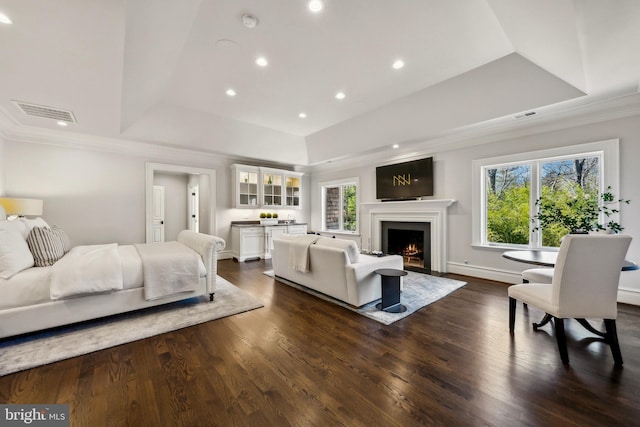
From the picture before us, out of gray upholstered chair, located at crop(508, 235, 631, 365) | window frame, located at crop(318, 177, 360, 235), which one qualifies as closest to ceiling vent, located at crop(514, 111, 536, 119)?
gray upholstered chair, located at crop(508, 235, 631, 365)

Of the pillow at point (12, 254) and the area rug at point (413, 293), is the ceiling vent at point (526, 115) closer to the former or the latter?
the area rug at point (413, 293)

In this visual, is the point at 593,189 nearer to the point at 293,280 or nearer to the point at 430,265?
the point at 430,265

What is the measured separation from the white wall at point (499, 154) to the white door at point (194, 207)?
4827 millimetres

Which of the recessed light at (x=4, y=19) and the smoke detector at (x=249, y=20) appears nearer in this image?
the recessed light at (x=4, y=19)

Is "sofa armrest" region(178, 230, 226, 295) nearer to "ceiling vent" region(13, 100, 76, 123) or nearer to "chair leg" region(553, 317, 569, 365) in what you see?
"ceiling vent" region(13, 100, 76, 123)

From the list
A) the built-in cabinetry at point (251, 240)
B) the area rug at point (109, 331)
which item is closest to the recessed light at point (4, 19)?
the area rug at point (109, 331)

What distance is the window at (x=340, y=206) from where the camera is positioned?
680 centimetres

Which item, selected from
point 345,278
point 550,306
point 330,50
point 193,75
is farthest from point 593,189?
point 193,75

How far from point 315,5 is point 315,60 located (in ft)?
2.65

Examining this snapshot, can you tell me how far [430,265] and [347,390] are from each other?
12.7ft

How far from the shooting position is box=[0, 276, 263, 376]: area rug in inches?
77.9

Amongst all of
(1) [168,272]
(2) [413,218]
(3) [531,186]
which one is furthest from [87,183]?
(3) [531,186]

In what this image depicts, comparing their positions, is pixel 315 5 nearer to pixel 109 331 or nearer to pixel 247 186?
pixel 109 331

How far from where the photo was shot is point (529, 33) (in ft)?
7.11
